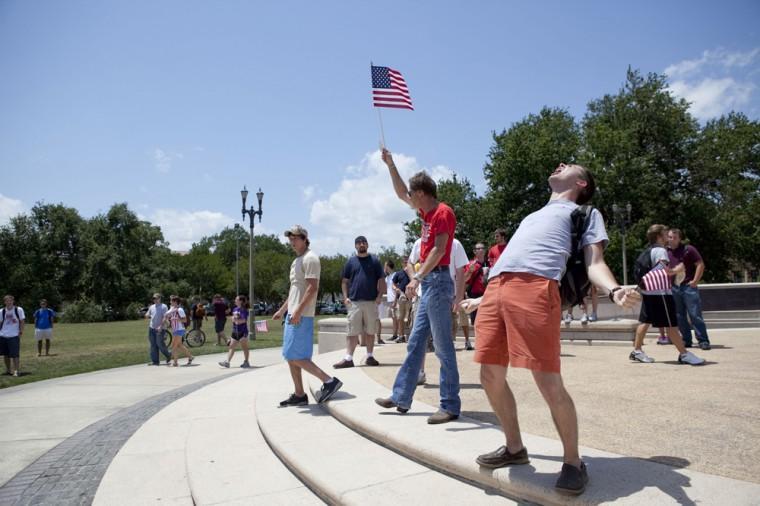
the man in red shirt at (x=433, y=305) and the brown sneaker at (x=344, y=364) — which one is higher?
the man in red shirt at (x=433, y=305)

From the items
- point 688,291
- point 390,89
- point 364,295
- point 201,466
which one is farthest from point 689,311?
point 201,466

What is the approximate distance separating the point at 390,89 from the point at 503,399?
5011mm

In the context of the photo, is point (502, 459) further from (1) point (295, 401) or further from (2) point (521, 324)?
(1) point (295, 401)

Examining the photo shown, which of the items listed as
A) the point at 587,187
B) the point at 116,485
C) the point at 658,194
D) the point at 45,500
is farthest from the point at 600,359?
the point at 658,194

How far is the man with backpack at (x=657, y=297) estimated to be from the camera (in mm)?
6652

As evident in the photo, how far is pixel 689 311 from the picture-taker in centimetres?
812

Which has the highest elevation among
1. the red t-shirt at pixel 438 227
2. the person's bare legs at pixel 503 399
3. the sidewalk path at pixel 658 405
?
the red t-shirt at pixel 438 227

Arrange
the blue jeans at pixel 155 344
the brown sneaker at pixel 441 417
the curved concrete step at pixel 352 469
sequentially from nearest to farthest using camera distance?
the curved concrete step at pixel 352 469 < the brown sneaker at pixel 441 417 < the blue jeans at pixel 155 344

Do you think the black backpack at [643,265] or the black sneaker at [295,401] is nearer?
the black sneaker at [295,401]

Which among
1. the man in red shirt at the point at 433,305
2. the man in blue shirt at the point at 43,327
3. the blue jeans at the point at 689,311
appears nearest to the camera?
the man in red shirt at the point at 433,305

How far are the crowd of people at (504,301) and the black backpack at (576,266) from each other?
0.10 feet

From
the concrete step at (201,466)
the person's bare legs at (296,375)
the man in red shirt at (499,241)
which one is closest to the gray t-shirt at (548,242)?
the concrete step at (201,466)

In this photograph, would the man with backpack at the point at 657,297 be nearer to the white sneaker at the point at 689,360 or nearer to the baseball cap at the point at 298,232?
the white sneaker at the point at 689,360

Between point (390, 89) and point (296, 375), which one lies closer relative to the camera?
point (296, 375)
